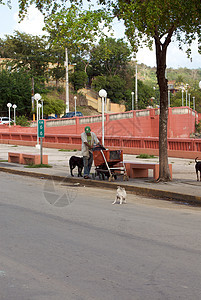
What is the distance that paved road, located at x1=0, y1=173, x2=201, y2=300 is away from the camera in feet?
16.5

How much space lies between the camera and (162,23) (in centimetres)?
1404

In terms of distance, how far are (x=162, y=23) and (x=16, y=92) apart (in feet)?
183

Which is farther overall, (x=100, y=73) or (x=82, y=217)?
(x=100, y=73)

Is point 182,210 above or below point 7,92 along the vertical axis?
below

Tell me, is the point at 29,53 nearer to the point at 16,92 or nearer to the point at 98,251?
the point at 16,92

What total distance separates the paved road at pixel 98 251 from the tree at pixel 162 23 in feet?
13.6

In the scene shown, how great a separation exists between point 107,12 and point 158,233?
29.5 ft

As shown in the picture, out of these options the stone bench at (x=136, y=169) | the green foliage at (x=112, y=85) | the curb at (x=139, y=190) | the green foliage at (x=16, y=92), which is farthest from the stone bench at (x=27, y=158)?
the green foliage at (x=112, y=85)

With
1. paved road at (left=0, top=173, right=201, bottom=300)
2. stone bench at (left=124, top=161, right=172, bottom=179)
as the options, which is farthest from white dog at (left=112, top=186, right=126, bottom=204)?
stone bench at (left=124, top=161, right=172, bottom=179)

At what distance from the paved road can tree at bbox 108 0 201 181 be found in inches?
163

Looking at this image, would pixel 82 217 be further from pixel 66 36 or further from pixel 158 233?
pixel 66 36

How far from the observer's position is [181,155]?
25.6 metres

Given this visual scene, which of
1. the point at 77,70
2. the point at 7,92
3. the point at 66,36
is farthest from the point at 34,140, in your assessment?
the point at 77,70

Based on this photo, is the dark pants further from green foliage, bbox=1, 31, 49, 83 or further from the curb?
green foliage, bbox=1, 31, 49, 83
